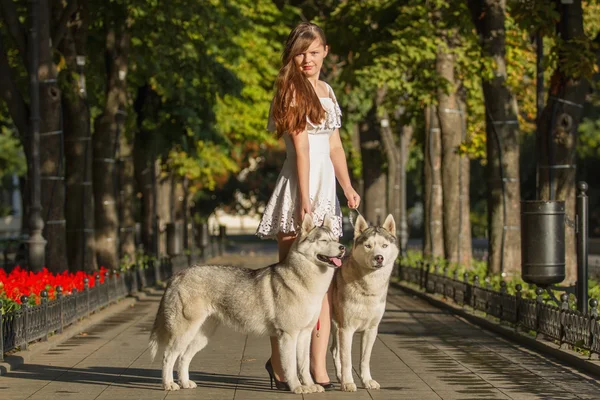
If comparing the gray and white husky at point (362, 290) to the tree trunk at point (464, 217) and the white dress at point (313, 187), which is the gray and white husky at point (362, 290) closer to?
the white dress at point (313, 187)

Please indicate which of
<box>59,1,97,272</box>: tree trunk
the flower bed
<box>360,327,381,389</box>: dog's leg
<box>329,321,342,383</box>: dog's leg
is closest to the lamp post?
the flower bed

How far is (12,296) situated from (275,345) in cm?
616

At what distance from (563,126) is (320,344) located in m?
12.3

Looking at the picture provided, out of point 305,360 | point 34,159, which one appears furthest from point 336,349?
point 34,159

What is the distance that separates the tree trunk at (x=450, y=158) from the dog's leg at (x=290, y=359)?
2016 centimetres

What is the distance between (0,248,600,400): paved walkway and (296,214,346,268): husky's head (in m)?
1.09

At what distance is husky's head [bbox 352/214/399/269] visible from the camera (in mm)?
10562

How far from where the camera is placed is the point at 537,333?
54.5ft

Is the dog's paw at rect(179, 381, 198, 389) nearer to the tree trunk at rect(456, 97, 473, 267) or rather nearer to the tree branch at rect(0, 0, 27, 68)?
the tree branch at rect(0, 0, 27, 68)

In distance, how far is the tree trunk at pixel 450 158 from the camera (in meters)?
30.8

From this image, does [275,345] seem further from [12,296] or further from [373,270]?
[12,296]

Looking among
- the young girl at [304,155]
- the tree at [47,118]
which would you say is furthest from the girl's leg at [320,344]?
the tree at [47,118]

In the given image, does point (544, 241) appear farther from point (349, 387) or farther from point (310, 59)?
point (310, 59)

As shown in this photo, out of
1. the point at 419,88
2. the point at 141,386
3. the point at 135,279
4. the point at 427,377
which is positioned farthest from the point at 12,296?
the point at 419,88
